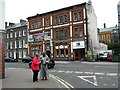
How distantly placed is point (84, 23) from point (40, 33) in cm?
1329

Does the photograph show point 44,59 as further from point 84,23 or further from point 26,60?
point 84,23

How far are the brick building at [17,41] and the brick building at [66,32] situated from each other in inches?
171

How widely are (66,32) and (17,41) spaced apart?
747 inches

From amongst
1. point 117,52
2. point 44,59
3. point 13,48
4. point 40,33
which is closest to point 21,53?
point 13,48

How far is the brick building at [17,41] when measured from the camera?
63875 millimetres

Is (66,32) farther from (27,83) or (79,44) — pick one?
(27,83)

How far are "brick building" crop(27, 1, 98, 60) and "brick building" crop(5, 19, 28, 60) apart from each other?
171 inches

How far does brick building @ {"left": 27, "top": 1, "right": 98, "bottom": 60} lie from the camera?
49281mm

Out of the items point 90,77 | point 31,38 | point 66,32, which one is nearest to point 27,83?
point 90,77

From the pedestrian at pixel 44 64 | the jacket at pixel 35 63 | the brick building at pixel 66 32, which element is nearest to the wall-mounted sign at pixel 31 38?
the brick building at pixel 66 32

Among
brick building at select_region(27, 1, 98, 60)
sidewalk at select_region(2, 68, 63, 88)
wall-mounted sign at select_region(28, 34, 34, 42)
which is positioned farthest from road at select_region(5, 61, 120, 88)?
wall-mounted sign at select_region(28, 34, 34, 42)

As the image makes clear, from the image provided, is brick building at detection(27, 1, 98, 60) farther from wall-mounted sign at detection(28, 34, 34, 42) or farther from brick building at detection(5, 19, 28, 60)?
brick building at detection(5, 19, 28, 60)

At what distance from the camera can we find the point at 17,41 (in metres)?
66.2

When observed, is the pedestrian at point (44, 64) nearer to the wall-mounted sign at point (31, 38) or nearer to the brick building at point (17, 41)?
the wall-mounted sign at point (31, 38)
